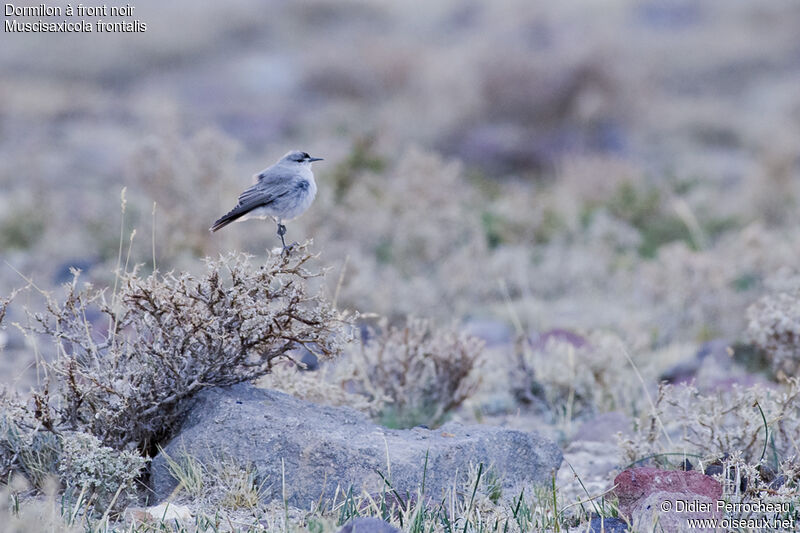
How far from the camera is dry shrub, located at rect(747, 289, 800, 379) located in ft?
17.3

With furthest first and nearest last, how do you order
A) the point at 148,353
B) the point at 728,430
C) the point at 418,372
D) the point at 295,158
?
the point at 418,372 < the point at 295,158 < the point at 728,430 < the point at 148,353

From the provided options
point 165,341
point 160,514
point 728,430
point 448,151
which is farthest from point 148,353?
point 448,151

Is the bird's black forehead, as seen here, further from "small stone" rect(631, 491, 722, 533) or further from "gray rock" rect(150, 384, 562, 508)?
"small stone" rect(631, 491, 722, 533)

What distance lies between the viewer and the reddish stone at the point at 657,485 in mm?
3479

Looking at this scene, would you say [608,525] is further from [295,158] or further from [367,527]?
[295,158]

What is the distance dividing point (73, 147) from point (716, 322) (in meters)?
13.1

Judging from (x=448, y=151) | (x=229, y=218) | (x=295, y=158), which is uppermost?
(x=448, y=151)

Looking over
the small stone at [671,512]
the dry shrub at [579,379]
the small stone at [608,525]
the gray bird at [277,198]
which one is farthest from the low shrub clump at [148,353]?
the dry shrub at [579,379]

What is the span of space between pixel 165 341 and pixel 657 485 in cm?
210

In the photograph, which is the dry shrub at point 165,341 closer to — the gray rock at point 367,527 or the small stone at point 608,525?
the gray rock at point 367,527

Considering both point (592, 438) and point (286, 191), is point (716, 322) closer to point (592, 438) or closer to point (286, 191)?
point (592, 438)

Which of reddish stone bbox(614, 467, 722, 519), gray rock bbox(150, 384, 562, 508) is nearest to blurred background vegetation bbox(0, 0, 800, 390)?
Result: gray rock bbox(150, 384, 562, 508)

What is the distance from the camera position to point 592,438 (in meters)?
4.98

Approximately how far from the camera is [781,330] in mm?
5320
